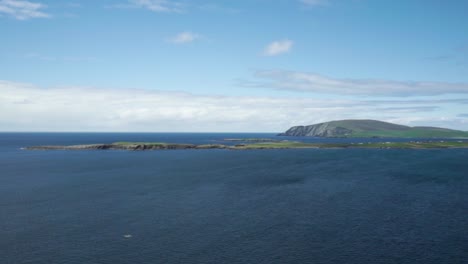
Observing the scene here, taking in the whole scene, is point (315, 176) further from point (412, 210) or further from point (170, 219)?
point (170, 219)

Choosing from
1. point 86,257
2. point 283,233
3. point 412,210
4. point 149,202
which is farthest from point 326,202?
point 86,257

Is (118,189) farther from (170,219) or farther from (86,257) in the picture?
(86,257)

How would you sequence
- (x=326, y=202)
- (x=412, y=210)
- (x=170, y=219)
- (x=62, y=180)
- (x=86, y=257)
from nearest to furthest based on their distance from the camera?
(x=86, y=257) → (x=170, y=219) → (x=412, y=210) → (x=326, y=202) → (x=62, y=180)

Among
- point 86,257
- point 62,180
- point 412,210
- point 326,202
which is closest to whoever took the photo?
point 86,257

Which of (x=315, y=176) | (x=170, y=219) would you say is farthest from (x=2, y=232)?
(x=315, y=176)

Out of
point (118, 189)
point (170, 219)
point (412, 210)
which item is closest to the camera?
point (170, 219)

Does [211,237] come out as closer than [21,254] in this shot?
No
